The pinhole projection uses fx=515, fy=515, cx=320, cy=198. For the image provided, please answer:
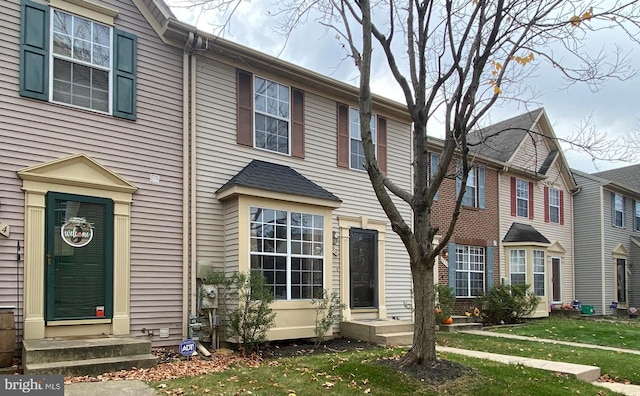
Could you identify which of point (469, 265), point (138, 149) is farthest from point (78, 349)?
point (469, 265)

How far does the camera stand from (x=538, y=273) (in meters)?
19.0

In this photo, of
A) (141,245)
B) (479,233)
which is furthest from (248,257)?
(479,233)

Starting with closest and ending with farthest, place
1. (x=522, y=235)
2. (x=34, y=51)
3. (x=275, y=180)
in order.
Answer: (x=34, y=51), (x=275, y=180), (x=522, y=235)

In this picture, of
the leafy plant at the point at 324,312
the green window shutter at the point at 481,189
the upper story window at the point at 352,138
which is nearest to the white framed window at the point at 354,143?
the upper story window at the point at 352,138

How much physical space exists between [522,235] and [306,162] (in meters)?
10.5

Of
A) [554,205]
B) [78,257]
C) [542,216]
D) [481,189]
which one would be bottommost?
[78,257]

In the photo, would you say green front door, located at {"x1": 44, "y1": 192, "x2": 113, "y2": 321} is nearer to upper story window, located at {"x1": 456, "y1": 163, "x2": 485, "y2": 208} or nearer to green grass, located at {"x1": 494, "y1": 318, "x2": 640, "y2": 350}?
green grass, located at {"x1": 494, "y1": 318, "x2": 640, "y2": 350}

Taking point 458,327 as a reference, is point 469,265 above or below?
above

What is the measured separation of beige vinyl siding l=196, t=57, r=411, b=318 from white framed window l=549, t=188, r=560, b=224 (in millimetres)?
10191

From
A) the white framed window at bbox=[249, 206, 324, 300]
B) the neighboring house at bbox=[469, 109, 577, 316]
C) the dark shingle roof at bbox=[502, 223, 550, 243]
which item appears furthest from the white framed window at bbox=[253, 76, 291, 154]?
the dark shingle roof at bbox=[502, 223, 550, 243]

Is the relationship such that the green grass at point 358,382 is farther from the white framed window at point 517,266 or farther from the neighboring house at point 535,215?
the white framed window at point 517,266

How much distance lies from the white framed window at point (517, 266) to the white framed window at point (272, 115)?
36.5ft

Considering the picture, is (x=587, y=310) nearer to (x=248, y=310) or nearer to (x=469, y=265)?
(x=469, y=265)

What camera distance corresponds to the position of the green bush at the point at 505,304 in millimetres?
15977
